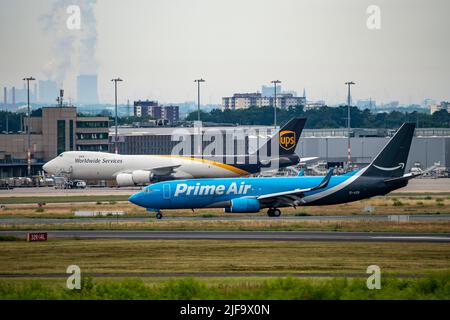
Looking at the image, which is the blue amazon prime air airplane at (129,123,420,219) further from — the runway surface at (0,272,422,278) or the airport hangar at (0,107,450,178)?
the airport hangar at (0,107,450,178)

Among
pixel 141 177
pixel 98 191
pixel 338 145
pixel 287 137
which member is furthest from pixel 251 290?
pixel 338 145

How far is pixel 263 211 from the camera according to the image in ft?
248

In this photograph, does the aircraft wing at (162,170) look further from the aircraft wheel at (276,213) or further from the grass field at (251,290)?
the grass field at (251,290)

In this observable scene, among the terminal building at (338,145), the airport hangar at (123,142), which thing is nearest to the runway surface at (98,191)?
the airport hangar at (123,142)

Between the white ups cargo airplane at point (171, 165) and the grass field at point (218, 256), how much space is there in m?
56.7

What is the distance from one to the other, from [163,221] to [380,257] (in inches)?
974

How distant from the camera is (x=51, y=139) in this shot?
15062cm

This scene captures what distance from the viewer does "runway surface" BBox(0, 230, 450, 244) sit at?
54.7 metres

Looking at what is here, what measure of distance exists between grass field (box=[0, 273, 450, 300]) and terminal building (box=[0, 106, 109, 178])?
114 m

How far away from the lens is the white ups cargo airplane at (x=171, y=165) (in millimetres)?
110438

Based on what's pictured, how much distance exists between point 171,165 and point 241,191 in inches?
1635

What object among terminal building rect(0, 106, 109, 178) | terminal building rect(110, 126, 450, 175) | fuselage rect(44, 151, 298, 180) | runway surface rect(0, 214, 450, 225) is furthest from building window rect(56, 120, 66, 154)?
runway surface rect(0, 214, 450, 225)

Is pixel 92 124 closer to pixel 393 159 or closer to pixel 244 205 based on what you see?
pixel 244 205
